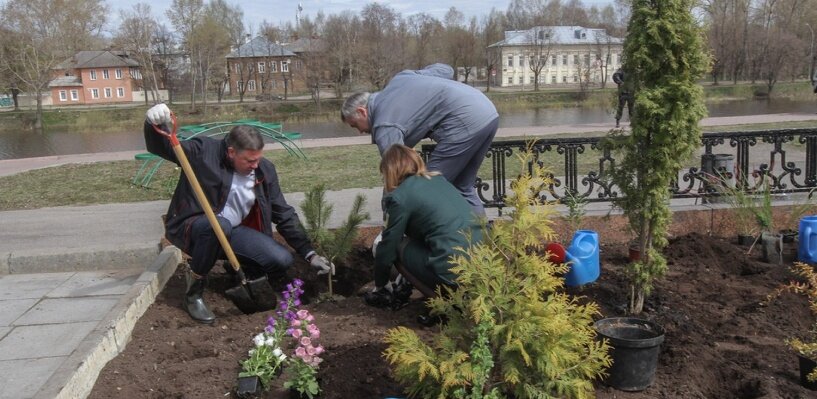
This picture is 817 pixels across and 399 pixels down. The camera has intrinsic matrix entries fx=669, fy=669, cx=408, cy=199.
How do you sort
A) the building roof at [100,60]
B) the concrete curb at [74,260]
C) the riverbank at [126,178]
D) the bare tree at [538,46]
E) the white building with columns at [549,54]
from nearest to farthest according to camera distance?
the concrete curb at [74,260] → the riverbank at [126,178] → the building roof at [100,60] → the white building with columns at [549,54] → the bare tree at [538,46]

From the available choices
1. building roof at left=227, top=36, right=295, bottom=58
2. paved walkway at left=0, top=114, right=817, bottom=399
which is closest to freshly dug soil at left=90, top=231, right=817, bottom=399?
paved walkway at left=0, top=114, right=817, bottom=399

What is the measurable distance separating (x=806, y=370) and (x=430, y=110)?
2667 millimetres

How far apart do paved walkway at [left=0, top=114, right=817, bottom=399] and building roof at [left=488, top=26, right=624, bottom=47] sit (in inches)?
2580

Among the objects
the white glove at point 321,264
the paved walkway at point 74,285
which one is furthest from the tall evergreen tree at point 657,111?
the paved walkway at point 74,285

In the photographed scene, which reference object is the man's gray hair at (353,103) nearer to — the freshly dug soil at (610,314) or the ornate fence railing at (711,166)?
the freshly dug soil at (610,314)

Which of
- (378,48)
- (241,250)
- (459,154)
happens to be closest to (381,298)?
(241,250)

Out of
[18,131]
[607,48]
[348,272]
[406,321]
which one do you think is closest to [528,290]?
[406,321]

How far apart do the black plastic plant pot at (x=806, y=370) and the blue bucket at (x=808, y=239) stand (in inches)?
76.2

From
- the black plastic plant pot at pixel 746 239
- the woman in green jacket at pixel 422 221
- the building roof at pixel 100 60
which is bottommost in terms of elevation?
the black plastic plant pot at pixel 746 239

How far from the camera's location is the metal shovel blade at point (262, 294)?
4.31 meters

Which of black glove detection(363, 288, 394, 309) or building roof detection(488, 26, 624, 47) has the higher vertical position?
building roof detection(488, 26, 624, 47)

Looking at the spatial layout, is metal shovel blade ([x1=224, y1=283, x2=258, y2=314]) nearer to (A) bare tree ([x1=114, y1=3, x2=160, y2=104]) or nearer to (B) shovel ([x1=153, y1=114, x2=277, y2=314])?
(B) shovel ([x1=153, y1=114, x2=277, y2=314])

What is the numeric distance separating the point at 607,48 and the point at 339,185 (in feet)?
207

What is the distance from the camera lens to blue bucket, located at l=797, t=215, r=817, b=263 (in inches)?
183
